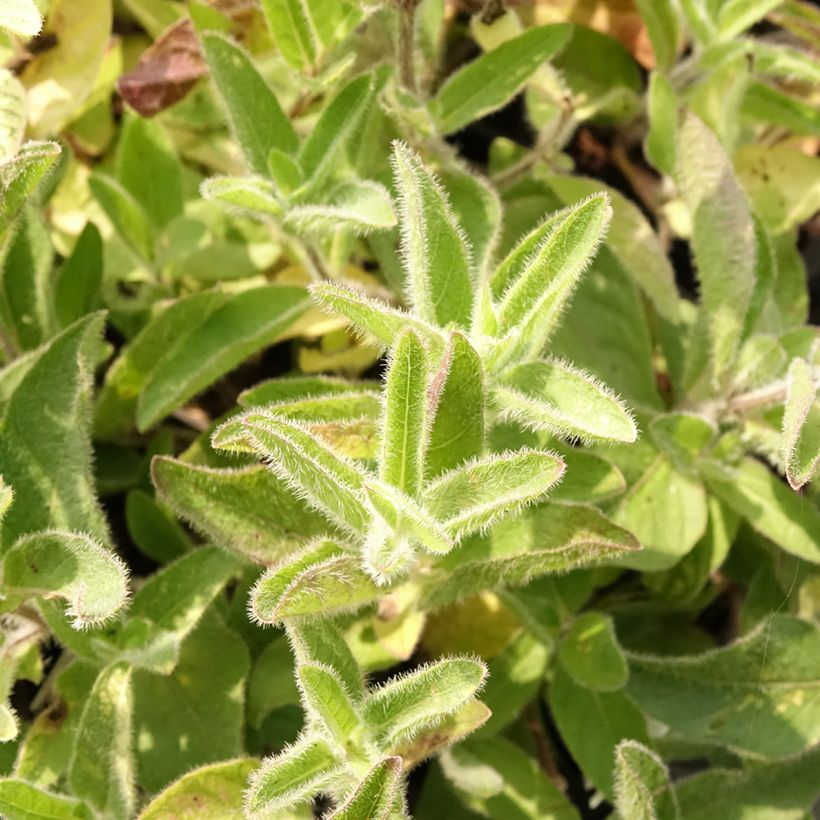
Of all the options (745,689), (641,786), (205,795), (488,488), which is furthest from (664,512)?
(205,795)

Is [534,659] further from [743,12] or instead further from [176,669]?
[743,12]

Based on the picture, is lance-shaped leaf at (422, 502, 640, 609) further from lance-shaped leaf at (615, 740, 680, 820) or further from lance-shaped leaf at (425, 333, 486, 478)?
lance-shaped leaf at (615, 740, 680, 820)

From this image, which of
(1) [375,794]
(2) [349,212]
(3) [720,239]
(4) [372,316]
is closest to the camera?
(1) [375,794]

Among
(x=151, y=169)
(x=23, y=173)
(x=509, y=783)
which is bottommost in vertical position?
(x=509, y=783)

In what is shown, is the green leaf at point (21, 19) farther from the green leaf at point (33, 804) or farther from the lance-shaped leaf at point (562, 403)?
the green leaf at point (33, 804)

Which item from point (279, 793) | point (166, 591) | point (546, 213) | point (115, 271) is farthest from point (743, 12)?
point (279, 793)

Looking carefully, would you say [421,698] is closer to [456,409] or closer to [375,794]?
[375,794]

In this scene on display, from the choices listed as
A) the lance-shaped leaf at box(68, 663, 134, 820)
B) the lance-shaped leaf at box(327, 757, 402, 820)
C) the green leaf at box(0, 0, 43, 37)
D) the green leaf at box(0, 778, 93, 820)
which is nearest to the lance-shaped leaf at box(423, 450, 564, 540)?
the lance-shaped leaf at box(327, 757, 402, 820)
